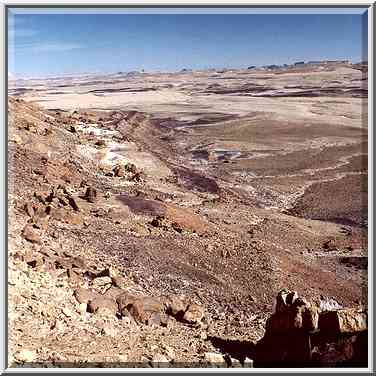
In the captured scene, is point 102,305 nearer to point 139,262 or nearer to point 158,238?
point 139,262

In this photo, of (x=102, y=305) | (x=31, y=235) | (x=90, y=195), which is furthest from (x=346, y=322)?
(x=90, y=195)

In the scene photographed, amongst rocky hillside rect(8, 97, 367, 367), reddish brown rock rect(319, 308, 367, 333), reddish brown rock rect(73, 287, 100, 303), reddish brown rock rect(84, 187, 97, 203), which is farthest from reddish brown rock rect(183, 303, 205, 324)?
reddish brown rock rect(84, 187, 97, 203)

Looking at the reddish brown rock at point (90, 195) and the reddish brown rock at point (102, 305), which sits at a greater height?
the reddish brown rock at point (90, 195)

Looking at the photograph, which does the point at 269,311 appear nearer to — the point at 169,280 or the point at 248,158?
the point at 169,280

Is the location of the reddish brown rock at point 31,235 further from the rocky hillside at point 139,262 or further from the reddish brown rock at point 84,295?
the reddish brown rock at point 84,295

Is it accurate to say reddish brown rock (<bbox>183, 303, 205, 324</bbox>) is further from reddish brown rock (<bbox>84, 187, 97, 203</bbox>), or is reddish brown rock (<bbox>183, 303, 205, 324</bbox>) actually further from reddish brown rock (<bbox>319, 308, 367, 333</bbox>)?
reddish brown rock (<bbox>84, 187, 97, 203</bbox>)

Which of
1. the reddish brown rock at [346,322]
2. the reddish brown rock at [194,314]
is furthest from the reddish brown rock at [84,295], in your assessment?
the reddish brown rock at [346,322]

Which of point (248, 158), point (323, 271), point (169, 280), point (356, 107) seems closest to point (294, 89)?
point (356, 107)

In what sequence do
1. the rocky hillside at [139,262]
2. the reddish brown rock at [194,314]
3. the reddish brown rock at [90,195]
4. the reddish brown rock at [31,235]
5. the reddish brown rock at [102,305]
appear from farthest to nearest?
the reddish brown rock at [90,195] < the reddish brown rock at [31,235] < the reddish brown rock at [194,314] < the reddish brown rock at [102,305] < the rocky hillside at [139,262]
